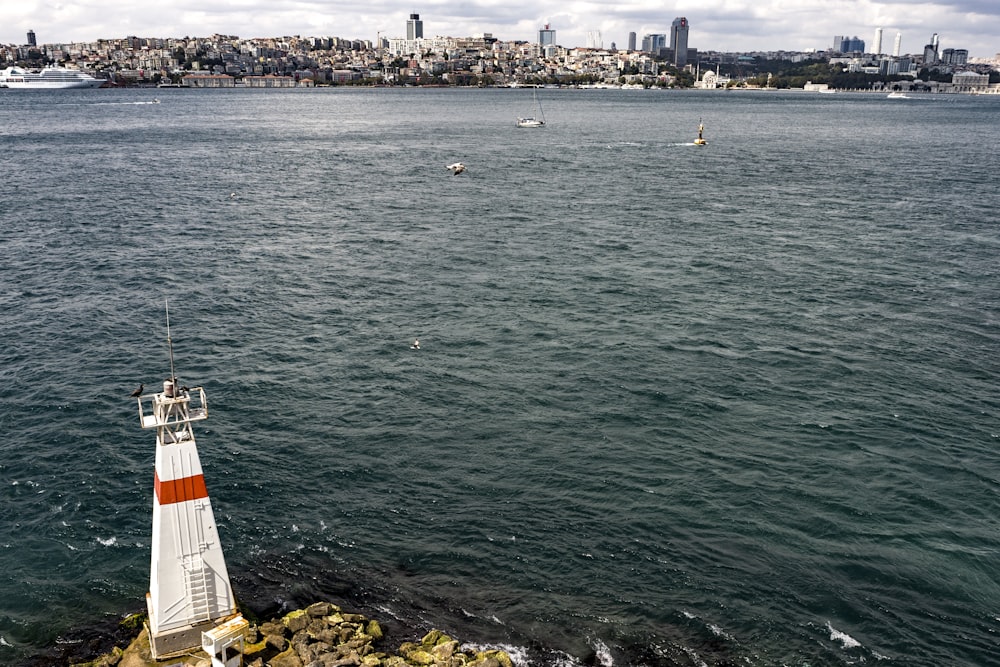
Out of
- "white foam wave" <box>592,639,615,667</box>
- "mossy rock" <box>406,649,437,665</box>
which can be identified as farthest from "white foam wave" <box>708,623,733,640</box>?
"mossy rock" <box>406,649,437,665</box>

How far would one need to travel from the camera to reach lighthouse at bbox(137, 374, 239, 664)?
18641 mm

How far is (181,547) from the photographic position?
19.2 metres

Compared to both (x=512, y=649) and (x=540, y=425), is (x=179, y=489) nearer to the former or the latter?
(x=512, y=649)

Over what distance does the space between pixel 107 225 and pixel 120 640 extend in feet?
205

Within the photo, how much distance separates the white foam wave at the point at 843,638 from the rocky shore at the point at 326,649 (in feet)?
31.7

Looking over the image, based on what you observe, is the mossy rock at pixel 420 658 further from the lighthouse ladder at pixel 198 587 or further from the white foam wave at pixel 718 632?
the white foam wave at pixel 718 632

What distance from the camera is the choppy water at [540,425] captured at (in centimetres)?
2462

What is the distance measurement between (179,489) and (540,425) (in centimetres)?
1909

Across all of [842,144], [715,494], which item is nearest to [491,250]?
[715,494]

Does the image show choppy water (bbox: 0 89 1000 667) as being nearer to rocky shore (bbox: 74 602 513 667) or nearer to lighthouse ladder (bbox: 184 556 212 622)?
rocky shore (bbox: 74 602 513 667)

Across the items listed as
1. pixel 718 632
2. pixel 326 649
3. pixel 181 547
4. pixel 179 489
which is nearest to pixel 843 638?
pixel 718 632

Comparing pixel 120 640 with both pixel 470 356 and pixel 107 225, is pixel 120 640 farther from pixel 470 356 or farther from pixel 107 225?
pixel 107 225

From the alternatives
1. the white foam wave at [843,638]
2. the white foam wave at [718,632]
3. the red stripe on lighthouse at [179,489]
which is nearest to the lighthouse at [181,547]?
the red stripe on lighthouse at [179,489]

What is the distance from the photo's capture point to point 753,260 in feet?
207
